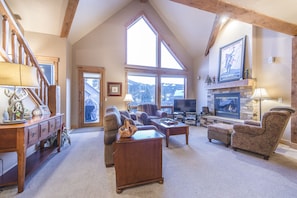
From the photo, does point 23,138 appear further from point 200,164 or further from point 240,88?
point 240,88

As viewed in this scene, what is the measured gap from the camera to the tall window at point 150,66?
6.11 m

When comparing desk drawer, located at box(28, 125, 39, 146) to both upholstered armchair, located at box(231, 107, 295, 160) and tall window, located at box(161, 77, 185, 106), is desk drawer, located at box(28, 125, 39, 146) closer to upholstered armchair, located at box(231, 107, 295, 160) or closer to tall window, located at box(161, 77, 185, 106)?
upholstered armchair, located at box(231, 107, 295, 160)

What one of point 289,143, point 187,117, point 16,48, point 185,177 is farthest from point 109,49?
point 289,143

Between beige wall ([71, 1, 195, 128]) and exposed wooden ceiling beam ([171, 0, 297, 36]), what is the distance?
3992 mm

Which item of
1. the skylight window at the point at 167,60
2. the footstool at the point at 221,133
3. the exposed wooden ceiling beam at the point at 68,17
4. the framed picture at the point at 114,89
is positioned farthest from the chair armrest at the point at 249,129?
the exposed wooden ceiling beam at the point at 68,17

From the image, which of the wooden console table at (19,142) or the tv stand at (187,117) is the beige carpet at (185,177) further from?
the tv stand at (187,117)

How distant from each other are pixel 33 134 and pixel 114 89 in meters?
3.90

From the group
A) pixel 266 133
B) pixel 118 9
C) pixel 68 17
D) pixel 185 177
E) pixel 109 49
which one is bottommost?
pixel 185 177

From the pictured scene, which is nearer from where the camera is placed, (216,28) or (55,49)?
(55,49)

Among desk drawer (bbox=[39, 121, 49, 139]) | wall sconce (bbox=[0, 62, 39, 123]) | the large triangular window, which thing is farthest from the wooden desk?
the large triangular window

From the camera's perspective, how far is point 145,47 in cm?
634

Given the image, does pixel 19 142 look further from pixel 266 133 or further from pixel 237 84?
pixel 237 84

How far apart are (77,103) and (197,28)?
5492 millimetres

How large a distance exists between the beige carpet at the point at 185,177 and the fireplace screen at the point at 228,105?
1.83 meters
